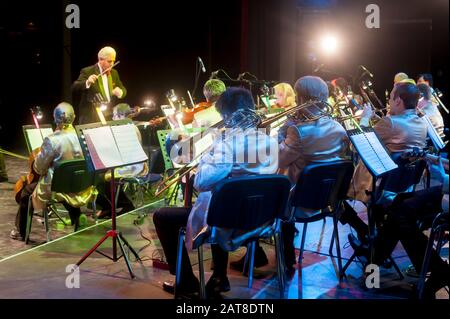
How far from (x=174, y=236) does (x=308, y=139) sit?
1113 mm

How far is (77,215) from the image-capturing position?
16.6 ft

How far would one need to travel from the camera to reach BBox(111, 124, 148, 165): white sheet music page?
3.91 metres

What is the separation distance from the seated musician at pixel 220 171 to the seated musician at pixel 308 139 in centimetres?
52

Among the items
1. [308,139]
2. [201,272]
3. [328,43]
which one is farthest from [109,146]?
[328,43]

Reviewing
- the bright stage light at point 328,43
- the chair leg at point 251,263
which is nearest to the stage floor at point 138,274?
the chair leg at point 251,263

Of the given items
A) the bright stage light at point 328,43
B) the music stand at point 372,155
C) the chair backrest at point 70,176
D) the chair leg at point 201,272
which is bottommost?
the chair leg at point 201,272

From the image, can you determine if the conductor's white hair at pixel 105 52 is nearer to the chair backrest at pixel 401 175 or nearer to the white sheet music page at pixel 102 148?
the white sheet music page at pixel 102 148

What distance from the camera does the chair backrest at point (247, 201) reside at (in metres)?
2.89

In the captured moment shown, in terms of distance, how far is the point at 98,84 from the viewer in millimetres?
6781

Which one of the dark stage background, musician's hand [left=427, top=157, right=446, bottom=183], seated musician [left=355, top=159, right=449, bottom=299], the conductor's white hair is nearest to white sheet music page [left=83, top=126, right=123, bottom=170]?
seated musician [left=355, top=159, right=449, bottom=299]

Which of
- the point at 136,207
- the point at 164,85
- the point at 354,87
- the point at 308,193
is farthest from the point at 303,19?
the point at 308,193

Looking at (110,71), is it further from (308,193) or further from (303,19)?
(303,19)

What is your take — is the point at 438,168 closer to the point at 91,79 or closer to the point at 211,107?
the point at 211,107

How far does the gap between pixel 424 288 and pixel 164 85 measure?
7483 mm
